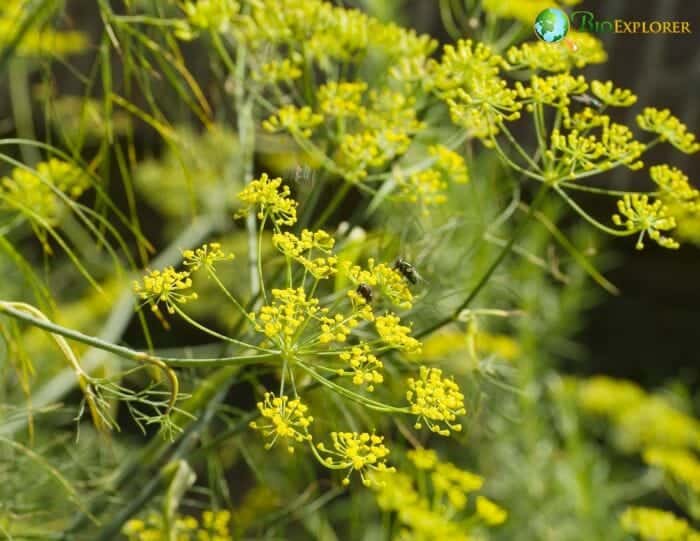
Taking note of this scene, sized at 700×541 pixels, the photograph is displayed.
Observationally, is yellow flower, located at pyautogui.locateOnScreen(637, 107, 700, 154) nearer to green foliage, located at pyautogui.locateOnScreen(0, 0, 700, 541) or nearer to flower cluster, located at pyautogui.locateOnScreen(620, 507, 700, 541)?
green foliage, located at pyautogui.locateOnScreen(0, 0, 700, 541)

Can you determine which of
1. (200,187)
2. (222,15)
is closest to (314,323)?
(222,15)

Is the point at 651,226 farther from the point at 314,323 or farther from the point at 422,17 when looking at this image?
the point at 422,17

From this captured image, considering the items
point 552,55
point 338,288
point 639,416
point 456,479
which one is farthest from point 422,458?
point 639,416

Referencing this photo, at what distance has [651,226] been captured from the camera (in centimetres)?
76

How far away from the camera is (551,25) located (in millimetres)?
1078

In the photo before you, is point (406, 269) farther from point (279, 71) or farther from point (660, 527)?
point (660, 527)

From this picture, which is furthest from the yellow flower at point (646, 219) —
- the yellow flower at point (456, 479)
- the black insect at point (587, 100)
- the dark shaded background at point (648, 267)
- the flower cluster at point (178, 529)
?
A: the dark shaded background at point (648, 267)

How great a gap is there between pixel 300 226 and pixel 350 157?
113 mm

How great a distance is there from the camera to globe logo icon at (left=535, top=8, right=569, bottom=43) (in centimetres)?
106

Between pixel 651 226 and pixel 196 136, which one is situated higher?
pixel 651 226

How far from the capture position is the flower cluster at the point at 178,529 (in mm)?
1027

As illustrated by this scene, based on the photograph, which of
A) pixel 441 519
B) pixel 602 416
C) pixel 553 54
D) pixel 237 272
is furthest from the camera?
pixel 602 416

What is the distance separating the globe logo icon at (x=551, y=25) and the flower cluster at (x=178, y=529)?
21.4 inches

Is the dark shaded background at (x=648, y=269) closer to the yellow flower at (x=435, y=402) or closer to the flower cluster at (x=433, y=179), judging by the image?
the flower cluster at (x=433, y=179)
